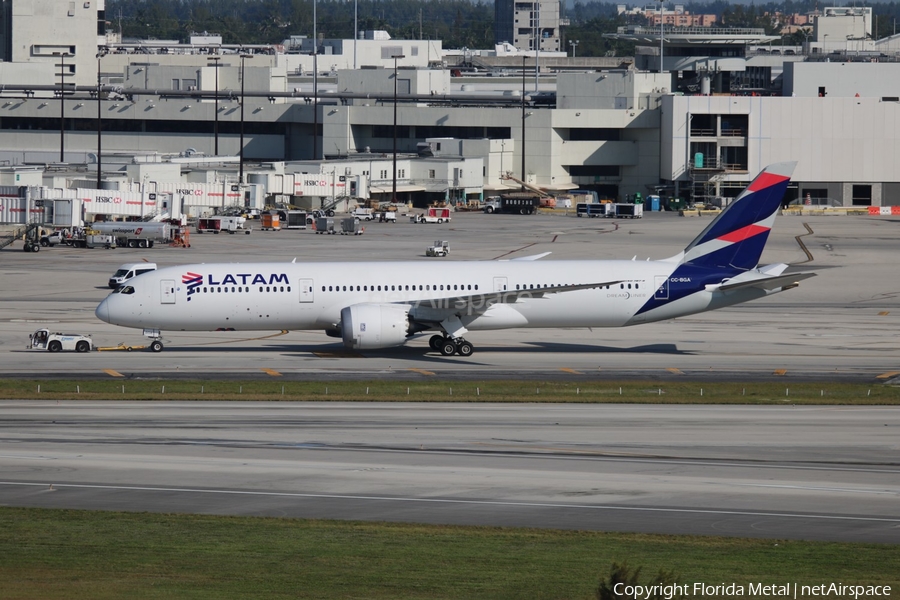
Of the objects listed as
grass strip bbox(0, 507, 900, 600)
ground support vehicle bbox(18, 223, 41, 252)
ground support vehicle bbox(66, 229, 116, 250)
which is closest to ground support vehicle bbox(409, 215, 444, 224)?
ground support vehicle bbox(66, 229, 116, 250)

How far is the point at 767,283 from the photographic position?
53406 millimetres

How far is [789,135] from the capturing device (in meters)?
154

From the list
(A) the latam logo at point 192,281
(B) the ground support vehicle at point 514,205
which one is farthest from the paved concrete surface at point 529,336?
(B) the ground support vehicle at point 514,205

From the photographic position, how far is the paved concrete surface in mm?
52375

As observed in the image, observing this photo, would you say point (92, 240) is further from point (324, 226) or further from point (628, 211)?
point (628, 211)

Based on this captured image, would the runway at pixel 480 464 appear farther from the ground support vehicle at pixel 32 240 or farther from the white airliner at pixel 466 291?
the ground support vehicle at pixel 32 240

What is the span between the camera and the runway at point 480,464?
3025 cm

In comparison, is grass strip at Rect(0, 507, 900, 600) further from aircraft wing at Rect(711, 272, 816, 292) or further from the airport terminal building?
the airport terminal building

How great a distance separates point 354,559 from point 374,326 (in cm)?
2752

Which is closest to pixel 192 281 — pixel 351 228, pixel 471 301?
pixel 471 301

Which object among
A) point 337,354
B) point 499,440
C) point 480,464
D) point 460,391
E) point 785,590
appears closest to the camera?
point 785,590

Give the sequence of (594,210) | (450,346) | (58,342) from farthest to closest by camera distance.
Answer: (594,210)
(58,342)
(450,346)

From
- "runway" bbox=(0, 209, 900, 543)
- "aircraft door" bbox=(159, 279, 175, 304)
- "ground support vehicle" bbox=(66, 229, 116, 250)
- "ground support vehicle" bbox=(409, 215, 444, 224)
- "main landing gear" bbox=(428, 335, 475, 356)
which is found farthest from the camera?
"ground support vehicle" bbox=(409, 215, 444, 224)

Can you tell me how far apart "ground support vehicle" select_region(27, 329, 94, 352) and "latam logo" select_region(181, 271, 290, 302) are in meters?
6.57
